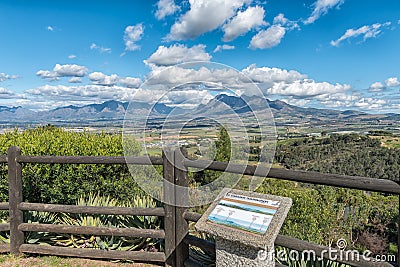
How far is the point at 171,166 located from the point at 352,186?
1.70 metres

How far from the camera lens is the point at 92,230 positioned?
3.57 m

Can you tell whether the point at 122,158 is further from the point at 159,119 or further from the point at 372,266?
the point at 372,266

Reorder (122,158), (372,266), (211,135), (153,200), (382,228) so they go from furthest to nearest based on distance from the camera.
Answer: (382,228) → (153,200) → (122,158) → (211,135) → (372,266)

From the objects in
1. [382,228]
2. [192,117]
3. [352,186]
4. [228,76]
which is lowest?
[382,228]

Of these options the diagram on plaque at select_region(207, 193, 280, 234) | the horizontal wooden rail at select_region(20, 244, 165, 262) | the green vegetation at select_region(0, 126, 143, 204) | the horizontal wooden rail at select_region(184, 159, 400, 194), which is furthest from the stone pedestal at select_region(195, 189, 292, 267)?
the green vegetation at select_region(0, 126, 143, 204)

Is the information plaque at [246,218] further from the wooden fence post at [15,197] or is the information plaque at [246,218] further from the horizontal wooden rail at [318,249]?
the wooden fence post at [15,197]

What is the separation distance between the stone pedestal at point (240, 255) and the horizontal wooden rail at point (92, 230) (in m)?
1.31

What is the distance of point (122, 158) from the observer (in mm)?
3309

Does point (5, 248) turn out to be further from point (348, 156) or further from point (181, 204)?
point (348, 156)

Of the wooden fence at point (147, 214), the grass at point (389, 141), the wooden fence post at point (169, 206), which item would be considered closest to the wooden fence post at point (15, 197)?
the wooden fence at point (147, 214)

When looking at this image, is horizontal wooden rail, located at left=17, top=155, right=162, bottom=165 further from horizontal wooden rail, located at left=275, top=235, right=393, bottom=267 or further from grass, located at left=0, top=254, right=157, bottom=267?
horizontal wooden rail, located at left=275, top=235, right=393, bottom=267

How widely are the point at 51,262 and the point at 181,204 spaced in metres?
1.82

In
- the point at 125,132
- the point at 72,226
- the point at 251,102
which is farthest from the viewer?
the point at 72,226

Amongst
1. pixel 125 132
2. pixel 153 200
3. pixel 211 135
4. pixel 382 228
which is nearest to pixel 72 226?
pixel 153 200
